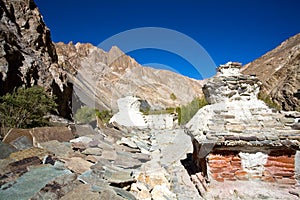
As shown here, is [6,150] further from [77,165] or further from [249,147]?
[249,147]

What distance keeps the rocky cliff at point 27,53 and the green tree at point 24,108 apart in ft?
23.3

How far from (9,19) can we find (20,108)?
15.4 metres

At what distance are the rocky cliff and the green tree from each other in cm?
711

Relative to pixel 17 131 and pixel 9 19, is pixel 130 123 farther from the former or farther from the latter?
pixel 9 19

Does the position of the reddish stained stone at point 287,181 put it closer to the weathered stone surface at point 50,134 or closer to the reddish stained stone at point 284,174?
the reddish stained stone at point 284,174

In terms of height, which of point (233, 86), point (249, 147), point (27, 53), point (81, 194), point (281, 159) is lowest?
point (81, 194)

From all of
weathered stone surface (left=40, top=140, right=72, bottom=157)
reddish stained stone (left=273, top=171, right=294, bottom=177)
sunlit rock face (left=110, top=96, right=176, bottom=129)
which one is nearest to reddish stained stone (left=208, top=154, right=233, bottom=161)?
reddish stained stone (left=273, top=171, right=294, bottom=177)

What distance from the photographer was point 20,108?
8.13m

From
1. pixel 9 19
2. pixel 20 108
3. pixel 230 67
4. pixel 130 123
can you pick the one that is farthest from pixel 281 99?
pixel 9 19

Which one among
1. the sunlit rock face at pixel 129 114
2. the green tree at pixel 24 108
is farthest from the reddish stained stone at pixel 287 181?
the sunlit rock face at pixel 129 114

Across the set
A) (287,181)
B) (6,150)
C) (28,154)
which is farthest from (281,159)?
(6,150)

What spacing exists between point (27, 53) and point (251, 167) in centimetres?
2056

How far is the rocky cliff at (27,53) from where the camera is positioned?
1509 centimetres

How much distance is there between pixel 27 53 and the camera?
61.8 feet
